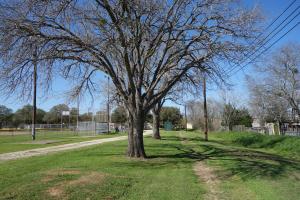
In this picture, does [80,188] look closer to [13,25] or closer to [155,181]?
[155,181]

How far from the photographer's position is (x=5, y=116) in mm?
111812

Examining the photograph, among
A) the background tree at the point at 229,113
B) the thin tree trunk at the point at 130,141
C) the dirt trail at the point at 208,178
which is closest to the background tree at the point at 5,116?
the background tree at the point at 229,113

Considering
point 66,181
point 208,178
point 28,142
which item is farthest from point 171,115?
point 66,181

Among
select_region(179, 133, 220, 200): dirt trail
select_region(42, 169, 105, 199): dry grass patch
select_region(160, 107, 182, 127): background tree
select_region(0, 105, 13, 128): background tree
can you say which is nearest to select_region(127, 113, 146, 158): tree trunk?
→ select_region(179, 133, 220, 200): dirt trail

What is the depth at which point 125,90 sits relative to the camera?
1805 centimetres

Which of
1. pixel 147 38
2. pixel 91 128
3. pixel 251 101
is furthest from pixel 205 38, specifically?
pixel 251 101

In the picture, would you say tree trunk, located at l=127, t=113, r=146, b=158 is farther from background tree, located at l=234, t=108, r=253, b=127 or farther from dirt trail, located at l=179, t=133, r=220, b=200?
background tree, located at l=234, t=108, r=253, b=127

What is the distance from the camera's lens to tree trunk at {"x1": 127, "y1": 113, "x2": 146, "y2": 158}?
17.2 meters

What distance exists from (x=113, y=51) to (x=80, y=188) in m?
8.76

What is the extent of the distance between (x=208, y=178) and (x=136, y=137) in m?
5.94

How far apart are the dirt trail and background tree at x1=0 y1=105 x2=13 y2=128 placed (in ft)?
346

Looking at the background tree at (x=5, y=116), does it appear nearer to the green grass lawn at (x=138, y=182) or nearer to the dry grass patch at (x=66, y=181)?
the green grass lawn at (x=138, y=182)

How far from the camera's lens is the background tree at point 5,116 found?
361ft

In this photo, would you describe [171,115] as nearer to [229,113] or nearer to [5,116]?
[229,113]
